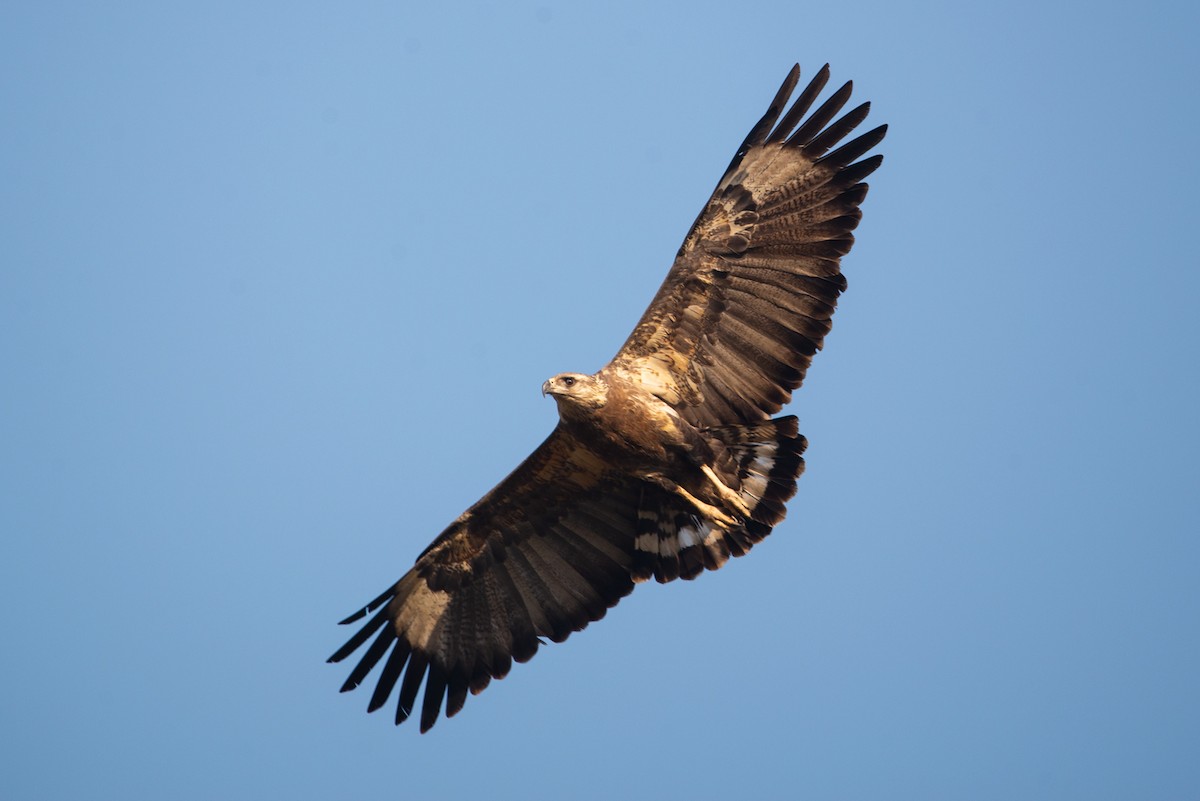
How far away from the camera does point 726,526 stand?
11742 millimetres

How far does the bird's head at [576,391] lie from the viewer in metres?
11.1

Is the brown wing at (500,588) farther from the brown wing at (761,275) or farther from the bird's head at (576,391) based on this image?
the brown wing at (761,275)

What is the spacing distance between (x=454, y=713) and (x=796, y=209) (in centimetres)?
510

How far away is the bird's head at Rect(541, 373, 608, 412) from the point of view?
11094 millimetres

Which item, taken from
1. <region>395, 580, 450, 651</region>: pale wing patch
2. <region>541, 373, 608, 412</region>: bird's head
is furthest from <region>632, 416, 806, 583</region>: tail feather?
<region>395, 580, 450, 651</region>: pale wing patch

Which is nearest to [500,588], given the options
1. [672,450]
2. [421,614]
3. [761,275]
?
[421,614]

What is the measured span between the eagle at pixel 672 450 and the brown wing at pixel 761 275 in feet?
0.04

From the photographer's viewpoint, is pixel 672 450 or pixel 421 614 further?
pixel 421 614

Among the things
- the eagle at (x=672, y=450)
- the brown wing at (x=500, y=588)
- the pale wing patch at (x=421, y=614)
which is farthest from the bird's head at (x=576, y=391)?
the pale wing patch at (x=421, y=614)

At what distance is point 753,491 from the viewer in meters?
11.6

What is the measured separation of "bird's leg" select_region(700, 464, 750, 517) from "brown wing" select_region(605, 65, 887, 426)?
1.41 feet

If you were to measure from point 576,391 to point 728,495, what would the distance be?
155 cm

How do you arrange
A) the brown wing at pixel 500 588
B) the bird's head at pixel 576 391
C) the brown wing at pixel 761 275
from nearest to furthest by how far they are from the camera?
the bird's head at pixel 576 391 → the brown wing at pixel 761 275 → the brown wing at pixel 500 588

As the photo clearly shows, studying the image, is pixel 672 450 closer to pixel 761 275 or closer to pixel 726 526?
pixel 726 526
